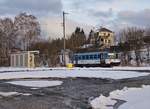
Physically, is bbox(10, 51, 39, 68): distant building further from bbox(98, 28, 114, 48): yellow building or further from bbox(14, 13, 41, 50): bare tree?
bbox(98, 28, 114, 48): yellow building

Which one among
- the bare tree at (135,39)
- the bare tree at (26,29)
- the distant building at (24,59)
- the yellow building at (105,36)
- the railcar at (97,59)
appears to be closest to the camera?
the railcar at (97,59)

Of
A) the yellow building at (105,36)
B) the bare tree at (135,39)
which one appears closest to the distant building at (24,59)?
the bare tree at (135,39)

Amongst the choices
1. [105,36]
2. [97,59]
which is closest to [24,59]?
Result: [97,59]

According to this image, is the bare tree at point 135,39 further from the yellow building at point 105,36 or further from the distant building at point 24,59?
the distant building at point 24,59

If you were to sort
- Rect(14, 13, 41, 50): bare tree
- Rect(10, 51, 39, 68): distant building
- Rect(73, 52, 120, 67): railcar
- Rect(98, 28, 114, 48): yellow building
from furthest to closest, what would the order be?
Rect(98, 28, 114, 48): yellow building, Rect(14, 13, 41, 50): bare tree, Rect(10, 51, 39, 68): distant building, Rect(73, 52, 120, 67): railcar

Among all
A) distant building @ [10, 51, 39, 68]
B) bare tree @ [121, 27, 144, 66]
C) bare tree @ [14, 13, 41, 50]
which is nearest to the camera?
distant building @ [10, 51, 39, 68]

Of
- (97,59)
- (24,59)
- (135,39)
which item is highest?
(135,39)

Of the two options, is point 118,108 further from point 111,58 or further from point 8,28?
point 8,28

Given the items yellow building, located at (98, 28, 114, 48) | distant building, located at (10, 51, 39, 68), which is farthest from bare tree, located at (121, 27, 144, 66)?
distant building, located at (10, 51, 39, 68)

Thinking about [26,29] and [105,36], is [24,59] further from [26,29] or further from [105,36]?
[105,36]

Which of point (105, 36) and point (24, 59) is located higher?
point (105, 36)

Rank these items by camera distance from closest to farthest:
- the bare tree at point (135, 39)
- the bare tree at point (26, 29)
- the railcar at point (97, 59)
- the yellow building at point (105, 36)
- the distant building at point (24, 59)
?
the railcar at point (97, 59) < the distant building at point (24, 59) < the bare tree at point (135, 39) < the bare tree at point (26, 29) < the yellow building at point (105, 36)

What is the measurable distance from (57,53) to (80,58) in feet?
64.4

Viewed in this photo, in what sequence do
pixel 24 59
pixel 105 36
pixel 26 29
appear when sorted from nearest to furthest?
pixel 24 59, pixel 26 29, pixel 105 36
